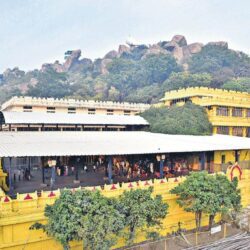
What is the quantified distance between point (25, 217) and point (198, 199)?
968 centimetres

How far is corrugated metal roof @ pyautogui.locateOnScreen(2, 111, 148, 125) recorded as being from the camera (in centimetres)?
2984

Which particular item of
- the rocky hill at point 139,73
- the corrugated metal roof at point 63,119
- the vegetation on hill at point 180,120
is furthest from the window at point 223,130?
the rocky hill at point 139,73

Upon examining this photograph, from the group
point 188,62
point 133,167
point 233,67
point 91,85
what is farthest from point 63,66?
point 133,167

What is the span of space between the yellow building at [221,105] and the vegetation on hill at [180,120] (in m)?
1.18

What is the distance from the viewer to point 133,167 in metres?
28.5

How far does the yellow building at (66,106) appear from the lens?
1511 inches

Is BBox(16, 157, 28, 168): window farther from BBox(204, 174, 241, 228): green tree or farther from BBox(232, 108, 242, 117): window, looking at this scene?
BBox(232, 108, 242, 117): window

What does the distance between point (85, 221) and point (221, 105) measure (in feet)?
91.1

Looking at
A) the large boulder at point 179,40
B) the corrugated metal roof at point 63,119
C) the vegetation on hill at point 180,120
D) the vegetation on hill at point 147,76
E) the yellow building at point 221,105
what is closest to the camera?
the corrugated metal roof at point 63,119

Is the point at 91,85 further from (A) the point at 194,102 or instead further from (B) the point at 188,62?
(A) the point at 194,102

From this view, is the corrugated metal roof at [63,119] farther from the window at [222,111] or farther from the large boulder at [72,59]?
the large boulder at [72,59]

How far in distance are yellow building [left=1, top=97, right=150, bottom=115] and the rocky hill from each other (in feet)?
76.1

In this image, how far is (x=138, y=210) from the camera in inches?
617

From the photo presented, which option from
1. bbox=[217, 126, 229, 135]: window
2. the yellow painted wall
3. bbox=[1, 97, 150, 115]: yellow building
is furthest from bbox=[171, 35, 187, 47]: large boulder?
the yellow painted wall
